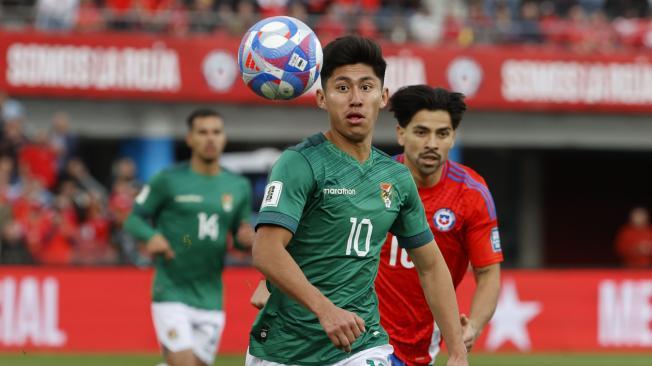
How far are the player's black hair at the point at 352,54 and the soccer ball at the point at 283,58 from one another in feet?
1.53

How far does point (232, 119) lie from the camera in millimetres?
24172

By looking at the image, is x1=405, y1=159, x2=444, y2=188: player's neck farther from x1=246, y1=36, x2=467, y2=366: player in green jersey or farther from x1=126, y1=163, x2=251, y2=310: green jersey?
x1=126, y1=163, x2=251, y2=310: green jersey

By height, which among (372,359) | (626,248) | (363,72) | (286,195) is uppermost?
(363,72)

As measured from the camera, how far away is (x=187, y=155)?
88.1 feet

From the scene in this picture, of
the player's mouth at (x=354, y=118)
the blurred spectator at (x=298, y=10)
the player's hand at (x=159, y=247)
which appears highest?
the blurred spectator at (x=298, y=10)

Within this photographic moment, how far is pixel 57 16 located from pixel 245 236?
1316 centimetres

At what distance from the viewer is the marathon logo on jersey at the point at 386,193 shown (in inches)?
227

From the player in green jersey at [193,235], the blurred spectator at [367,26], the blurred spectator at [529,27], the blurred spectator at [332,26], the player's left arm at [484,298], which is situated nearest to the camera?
the player's left arm at [484,298]

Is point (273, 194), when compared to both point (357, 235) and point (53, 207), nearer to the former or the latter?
point (357, 235)

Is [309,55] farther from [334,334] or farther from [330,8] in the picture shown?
[330,8]

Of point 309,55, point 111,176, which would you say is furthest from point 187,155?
point 309,55

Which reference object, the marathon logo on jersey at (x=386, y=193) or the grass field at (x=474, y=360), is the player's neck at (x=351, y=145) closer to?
the marathon logo on jersey at (x=386, y=193)

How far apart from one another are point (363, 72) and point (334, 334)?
1202 millimetres

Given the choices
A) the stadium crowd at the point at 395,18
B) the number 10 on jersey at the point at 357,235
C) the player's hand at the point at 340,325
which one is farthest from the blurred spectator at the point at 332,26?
the player's hand at the point at 340,325
